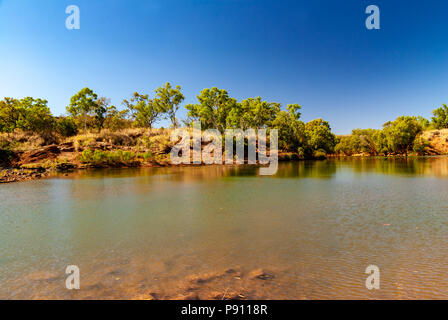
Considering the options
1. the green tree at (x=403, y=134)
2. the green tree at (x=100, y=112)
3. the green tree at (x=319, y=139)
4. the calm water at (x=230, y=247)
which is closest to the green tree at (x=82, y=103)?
the green tree at (x=100, y=112)

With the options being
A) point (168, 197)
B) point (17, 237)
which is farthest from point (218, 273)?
point (168, 197)

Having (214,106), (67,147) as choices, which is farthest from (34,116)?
(214,106)

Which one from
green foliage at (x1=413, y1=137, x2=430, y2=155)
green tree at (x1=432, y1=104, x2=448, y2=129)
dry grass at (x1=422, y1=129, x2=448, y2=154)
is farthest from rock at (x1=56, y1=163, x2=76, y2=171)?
green tree at (x1=432, y1=104, x2=448, y2=129)

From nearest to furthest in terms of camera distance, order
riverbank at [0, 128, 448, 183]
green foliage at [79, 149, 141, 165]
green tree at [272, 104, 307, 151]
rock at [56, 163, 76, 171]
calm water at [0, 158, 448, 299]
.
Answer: calm water at [0, 158, 448, 299] < riverbank at [0, 128, 448, 183] < rock at [56, 163, 76, 171] < green foliage at [79, 149, 141, 165] < green tree at [272, 104, 307, 151]

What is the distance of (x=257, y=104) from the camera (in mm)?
69625

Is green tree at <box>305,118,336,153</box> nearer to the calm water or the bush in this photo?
the bush

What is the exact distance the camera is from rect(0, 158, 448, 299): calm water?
5516mm

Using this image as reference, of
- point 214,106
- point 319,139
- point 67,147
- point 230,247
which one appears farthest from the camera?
point 319,139

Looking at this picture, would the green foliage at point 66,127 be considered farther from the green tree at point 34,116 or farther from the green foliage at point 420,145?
the green foliage at point 420,145

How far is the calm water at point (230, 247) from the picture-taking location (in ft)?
18.1

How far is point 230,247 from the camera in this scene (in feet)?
26.0

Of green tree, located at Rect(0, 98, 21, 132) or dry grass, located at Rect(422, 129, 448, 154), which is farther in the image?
dry grass, located at Rect(422, 129, 448, 154)

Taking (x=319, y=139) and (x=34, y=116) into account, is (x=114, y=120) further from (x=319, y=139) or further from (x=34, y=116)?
(x=319, y=139)
